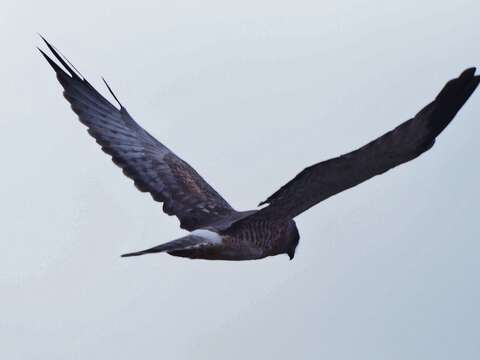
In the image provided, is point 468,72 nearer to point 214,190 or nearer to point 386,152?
point 386,152

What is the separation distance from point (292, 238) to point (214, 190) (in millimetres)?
1601

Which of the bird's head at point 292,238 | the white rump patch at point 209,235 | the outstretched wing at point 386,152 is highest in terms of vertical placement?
the white rump patch at point 209,235

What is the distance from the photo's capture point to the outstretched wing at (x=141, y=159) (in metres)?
13.0

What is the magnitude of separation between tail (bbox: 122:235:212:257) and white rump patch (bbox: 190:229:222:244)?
8cm

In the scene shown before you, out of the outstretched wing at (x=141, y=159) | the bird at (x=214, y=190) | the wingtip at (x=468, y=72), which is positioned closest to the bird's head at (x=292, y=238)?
the bird at (x=214, y=190)

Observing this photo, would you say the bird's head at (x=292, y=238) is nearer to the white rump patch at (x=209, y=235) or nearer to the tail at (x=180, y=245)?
the white rump patch at (x=209, y=235)

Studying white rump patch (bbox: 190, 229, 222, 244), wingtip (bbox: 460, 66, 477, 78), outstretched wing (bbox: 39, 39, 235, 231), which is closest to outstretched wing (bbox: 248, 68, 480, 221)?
wingtip (bbox: 460, 66, 477, 78)

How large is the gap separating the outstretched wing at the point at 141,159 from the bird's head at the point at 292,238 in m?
0.91

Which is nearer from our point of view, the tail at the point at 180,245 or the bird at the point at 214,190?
the bird at the point at 214,190

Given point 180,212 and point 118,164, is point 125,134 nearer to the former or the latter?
point 118,164

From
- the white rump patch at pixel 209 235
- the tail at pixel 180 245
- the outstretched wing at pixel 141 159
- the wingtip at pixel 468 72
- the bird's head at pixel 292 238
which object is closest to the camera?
the wingtip at pixel 468 72

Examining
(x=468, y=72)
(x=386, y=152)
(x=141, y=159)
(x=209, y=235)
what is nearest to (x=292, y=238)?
(x=209, y=235)

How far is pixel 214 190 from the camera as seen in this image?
13328 mm

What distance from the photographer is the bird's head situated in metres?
12.0
